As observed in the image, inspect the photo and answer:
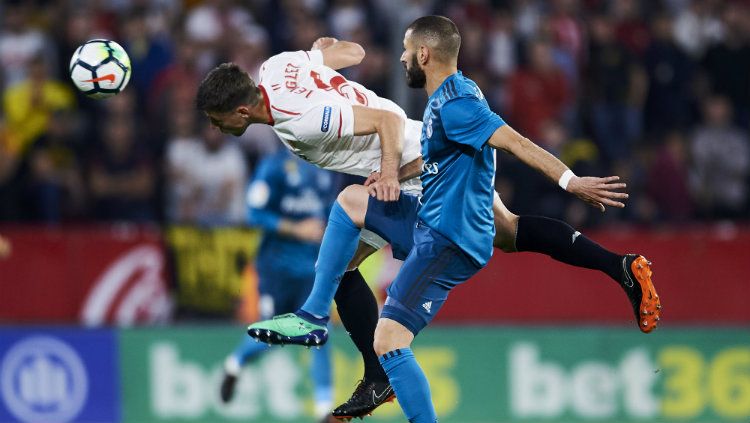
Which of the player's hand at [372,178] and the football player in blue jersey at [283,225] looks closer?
the player's hand at [372,178]

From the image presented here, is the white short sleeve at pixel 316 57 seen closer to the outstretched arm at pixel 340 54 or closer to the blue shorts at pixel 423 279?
the outstretched arm at pixel 340 54

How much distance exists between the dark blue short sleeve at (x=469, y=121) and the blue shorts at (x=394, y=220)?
0.60 m

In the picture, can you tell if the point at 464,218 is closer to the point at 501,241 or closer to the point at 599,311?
the point at 501,241

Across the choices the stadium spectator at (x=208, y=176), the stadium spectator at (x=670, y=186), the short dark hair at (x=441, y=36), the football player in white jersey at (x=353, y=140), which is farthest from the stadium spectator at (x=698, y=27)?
the short dark hair at (x=441, y=36)

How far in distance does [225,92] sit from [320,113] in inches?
19.8

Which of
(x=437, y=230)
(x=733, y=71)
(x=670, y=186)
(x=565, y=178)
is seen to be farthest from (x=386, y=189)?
(x=733, y=71)

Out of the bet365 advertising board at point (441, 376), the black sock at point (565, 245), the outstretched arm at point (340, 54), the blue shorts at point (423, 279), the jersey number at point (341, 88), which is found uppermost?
the outstretched arm at point (340, 54)

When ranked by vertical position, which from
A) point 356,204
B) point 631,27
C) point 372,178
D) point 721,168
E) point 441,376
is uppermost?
point 631,27

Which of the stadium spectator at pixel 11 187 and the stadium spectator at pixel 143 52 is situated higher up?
the stadium spectator at pixel 143 52

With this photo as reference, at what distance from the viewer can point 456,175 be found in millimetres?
7082

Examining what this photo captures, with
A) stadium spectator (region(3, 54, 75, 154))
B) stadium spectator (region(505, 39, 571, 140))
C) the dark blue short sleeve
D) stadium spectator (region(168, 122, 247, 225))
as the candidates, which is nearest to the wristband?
the dark blue short sleeve

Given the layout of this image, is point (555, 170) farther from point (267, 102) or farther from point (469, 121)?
point (267, 102)

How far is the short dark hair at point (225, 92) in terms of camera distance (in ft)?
23.2

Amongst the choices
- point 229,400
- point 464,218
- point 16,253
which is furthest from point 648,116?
point 464,218
